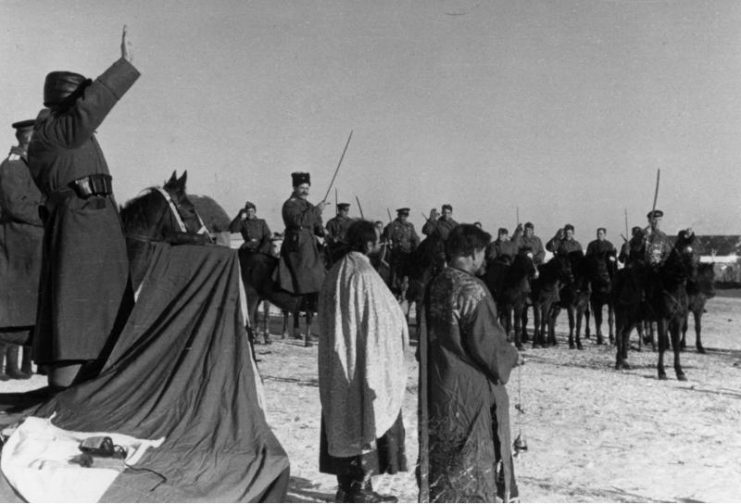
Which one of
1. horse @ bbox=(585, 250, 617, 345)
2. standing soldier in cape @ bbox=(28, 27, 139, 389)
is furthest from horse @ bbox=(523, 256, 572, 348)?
standing soldier in cape @ bbox=(28, 27, 139, 389)

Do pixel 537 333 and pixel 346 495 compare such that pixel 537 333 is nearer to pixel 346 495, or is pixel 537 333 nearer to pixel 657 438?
pixel 657 438

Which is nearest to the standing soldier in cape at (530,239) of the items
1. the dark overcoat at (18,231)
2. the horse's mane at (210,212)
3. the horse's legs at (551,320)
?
the horse's legs at (551,320)

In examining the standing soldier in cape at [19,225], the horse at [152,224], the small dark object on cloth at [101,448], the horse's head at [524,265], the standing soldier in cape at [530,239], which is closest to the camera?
the small dark object on cloth at [101,448]

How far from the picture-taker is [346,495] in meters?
5.22

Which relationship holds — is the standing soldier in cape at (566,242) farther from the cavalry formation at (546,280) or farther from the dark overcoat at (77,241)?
the dark overcoat at (77,241)

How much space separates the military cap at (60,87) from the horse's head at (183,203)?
3.43 feet

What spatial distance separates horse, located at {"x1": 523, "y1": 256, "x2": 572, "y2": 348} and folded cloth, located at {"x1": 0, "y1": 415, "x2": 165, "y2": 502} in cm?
1259

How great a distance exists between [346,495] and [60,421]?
76.4 inches

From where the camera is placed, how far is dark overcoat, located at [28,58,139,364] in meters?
4.67

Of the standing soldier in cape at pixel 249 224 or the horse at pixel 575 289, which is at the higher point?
the standing soldier in cape at pixel 249 224

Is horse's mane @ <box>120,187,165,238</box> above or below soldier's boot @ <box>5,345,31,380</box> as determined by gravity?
above

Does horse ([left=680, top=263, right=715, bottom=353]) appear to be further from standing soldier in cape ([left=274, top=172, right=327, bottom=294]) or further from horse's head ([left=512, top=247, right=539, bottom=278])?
standing soldier in cape ([left=274, top=172, right=327, bottom=294])

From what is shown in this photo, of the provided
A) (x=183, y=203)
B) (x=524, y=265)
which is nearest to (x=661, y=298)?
(x=524, y=265)

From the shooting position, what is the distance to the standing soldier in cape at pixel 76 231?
4.68 metres
